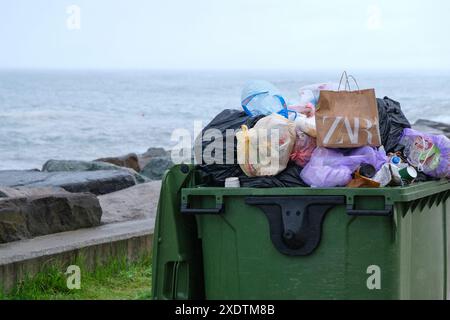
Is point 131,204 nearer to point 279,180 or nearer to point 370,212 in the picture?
point 279,180

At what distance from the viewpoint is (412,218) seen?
506cm

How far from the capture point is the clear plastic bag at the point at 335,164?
193 inches

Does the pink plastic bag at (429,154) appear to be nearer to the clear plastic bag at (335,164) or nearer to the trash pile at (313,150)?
the trash pile at (313,150)

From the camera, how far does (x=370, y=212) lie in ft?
15.5

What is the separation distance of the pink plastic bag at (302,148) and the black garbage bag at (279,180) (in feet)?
0.20

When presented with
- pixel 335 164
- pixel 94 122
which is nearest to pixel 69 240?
pixel 335 164

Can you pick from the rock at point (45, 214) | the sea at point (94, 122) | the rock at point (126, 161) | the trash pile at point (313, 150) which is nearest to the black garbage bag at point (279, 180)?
the trash pile at point (313, 150)

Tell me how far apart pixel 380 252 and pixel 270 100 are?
1250 mm

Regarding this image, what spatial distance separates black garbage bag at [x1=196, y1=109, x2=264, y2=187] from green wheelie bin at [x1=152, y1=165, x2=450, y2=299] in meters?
0.07

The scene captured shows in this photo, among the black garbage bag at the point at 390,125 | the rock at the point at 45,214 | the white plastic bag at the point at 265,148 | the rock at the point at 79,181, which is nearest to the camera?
the white plastic bag at the point at 265,148

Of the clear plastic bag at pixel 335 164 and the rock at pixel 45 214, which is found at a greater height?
the clear plastic bag at pixel 335 164

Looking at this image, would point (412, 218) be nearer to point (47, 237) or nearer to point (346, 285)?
point (346, 285)

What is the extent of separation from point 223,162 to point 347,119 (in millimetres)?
715
